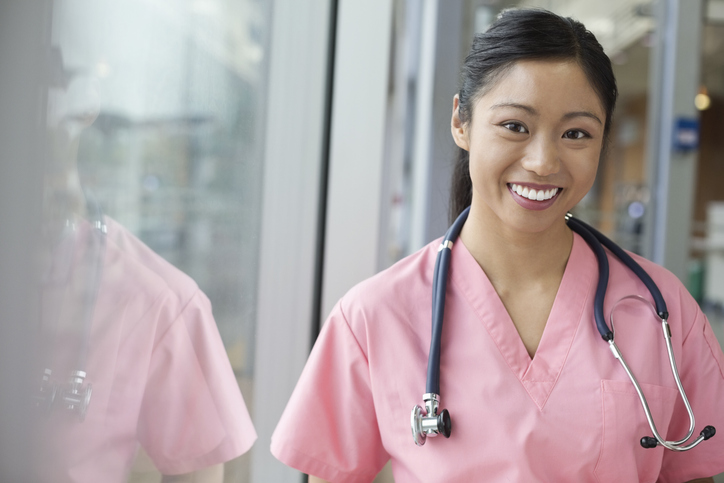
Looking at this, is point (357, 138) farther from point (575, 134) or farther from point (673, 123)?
point (673, 123)

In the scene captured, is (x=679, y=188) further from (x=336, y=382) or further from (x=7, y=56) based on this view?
(x=7, y=56)

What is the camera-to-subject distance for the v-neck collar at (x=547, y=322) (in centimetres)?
86

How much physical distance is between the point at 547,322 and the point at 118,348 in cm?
63

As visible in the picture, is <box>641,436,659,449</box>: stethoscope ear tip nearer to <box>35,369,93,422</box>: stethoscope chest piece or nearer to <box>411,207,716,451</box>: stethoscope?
<box>411,207,716,451</box>: stethoscope

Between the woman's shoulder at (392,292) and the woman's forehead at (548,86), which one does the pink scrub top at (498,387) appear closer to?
the woman's shoulder at (392,292)

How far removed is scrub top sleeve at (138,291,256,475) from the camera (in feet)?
2.50

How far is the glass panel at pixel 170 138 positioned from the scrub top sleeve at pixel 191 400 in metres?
0.02

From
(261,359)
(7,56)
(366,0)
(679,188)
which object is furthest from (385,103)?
(679,188)

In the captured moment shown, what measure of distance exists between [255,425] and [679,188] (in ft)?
6.42

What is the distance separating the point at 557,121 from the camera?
0.84 metres

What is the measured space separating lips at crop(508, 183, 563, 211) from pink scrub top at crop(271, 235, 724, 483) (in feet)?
0.48

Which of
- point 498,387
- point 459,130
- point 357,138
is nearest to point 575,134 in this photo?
point 459,130

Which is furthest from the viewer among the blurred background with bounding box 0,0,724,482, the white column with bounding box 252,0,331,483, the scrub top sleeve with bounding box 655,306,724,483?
the white column with bounding box 252,0,331,483

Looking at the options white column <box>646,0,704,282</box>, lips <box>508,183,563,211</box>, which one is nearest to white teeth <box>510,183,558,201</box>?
lips <box>508,183,563,211</box>
